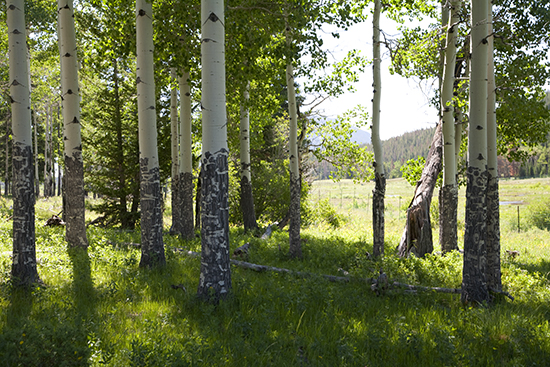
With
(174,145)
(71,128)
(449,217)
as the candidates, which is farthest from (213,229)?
(174,145)

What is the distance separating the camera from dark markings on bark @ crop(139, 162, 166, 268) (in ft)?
21.4

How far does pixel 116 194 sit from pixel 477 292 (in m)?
12.5

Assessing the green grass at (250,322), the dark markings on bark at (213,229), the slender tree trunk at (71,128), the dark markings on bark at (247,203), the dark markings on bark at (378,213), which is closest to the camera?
the green grass at (250,322)

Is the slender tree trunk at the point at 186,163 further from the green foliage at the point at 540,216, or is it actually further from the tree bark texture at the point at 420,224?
the green foliage at the point at 540,216

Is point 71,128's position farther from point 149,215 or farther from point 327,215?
point 327,215

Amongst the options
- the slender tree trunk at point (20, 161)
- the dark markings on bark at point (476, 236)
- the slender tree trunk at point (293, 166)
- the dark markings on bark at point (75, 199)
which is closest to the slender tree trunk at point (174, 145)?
the dark markings on bark at point (75, 199)

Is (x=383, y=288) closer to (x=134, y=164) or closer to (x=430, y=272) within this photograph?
(x=430, y=272)

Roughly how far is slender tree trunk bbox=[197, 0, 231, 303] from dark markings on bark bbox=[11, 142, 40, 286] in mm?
2580

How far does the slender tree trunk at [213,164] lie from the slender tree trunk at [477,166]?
3.68 meters

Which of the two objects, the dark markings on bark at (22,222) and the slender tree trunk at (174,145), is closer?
the dark markings on bark at (22,222)

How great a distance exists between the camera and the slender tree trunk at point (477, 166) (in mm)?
5164

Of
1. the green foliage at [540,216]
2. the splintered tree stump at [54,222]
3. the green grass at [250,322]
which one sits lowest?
the green foliage at [540,216]

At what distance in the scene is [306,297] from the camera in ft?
16.8

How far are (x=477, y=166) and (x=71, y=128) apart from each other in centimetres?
810
